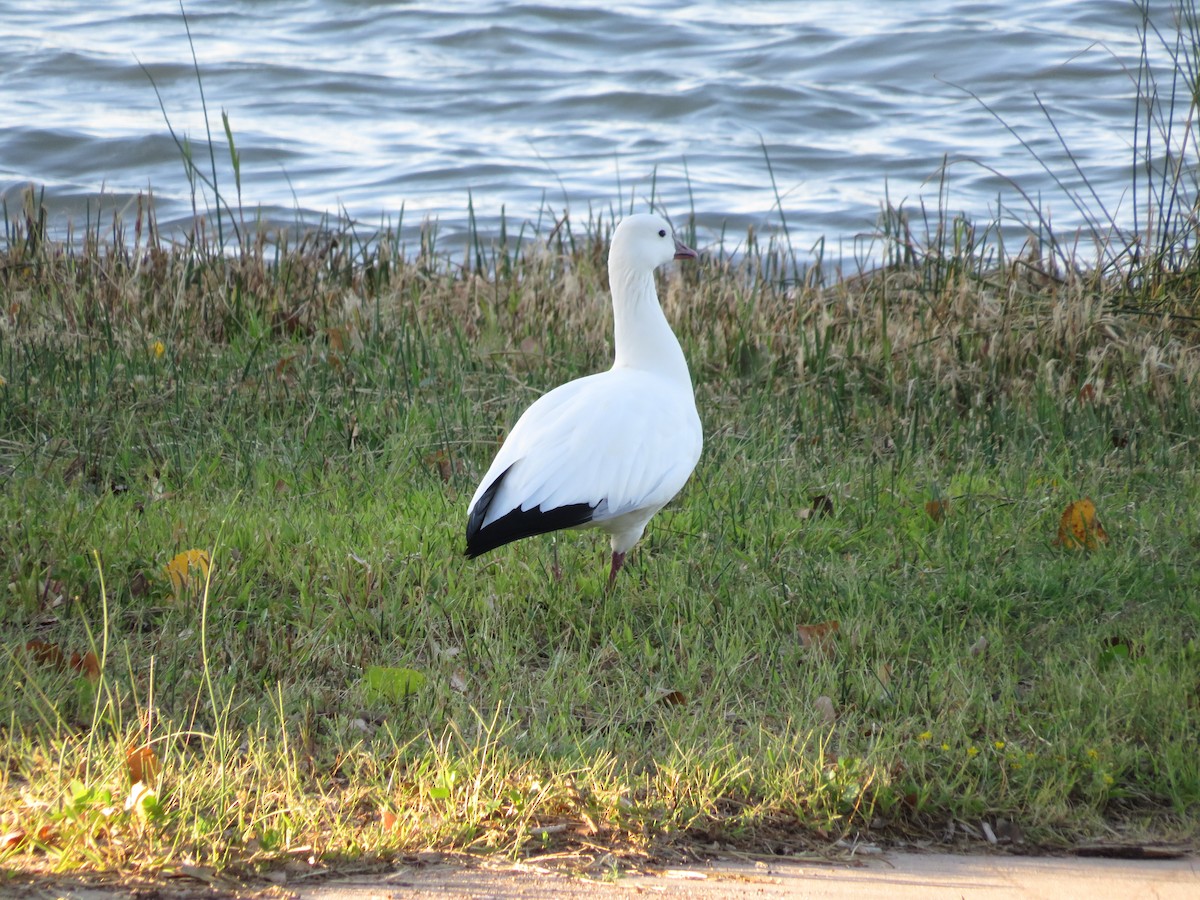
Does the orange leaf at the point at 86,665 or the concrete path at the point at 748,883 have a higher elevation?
the orange leaf at the point at 86,665

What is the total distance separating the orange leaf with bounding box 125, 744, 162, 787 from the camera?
2850 millimetres

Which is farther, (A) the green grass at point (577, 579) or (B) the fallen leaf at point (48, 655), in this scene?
(B) the fallen leaf at point (48, 655)

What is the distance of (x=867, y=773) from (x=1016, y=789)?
0.34 meters

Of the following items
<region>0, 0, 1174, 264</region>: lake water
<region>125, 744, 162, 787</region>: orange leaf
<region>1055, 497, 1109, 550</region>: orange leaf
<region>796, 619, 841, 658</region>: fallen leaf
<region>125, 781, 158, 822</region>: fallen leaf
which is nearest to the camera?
<region>125, 781, 158, 822</region>: fallen leaf

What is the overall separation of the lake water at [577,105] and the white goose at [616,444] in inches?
234

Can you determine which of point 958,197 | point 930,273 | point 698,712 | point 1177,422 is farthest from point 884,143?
point 698,712

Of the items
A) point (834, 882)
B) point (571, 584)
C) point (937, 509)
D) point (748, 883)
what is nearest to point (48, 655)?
point (571, 584)

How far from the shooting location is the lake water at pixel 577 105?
39.1ft

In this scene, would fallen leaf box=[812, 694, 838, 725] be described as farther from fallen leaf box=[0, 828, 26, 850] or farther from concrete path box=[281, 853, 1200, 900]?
fallen leaf box=[0, 828, 26, 850]

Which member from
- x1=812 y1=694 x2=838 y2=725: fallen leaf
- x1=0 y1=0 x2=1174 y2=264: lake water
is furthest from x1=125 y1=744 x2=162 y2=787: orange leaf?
x1=0 y1=0 x2=1174 y2=264: lake water

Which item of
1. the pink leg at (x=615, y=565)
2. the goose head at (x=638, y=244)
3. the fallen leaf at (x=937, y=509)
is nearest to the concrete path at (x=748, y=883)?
the pink leg at (x=615, y=565)

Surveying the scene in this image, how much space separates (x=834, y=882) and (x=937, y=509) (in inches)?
84.8

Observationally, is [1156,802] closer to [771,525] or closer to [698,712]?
[698,712]

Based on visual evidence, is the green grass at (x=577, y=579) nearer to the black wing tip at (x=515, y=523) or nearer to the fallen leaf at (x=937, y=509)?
the fallen leaf at (x=937, y=509)
